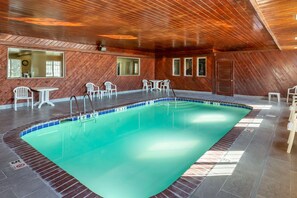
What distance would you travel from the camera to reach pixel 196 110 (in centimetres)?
791

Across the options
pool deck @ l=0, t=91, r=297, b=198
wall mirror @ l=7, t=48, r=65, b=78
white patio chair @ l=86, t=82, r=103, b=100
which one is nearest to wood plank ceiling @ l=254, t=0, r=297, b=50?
pool deck @ l=0, t=91, r=297, b=198

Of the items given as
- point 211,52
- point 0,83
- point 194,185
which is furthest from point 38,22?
point 211,52

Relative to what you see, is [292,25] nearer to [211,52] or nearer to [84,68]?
[211,52]

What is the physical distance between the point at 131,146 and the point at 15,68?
Answer: 235 inches

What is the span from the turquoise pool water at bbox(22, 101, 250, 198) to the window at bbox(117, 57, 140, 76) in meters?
4.75

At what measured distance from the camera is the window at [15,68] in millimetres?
7137

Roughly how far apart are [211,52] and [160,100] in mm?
4178

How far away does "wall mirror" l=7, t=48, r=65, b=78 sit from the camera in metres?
7.59

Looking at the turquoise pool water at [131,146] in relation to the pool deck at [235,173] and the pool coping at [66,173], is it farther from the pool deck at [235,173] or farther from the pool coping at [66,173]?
the pool deck at [235,173]

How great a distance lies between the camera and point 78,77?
911 centimetres

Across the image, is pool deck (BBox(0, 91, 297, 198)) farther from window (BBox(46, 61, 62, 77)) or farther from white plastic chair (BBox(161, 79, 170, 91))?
white plastic chair (BBox(161, 79, 170, 91))

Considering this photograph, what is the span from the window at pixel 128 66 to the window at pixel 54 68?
3.40 metres

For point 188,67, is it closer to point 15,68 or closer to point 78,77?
point 78,77

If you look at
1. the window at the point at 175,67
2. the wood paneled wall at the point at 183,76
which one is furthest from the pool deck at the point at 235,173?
the window at the point at 175,67
